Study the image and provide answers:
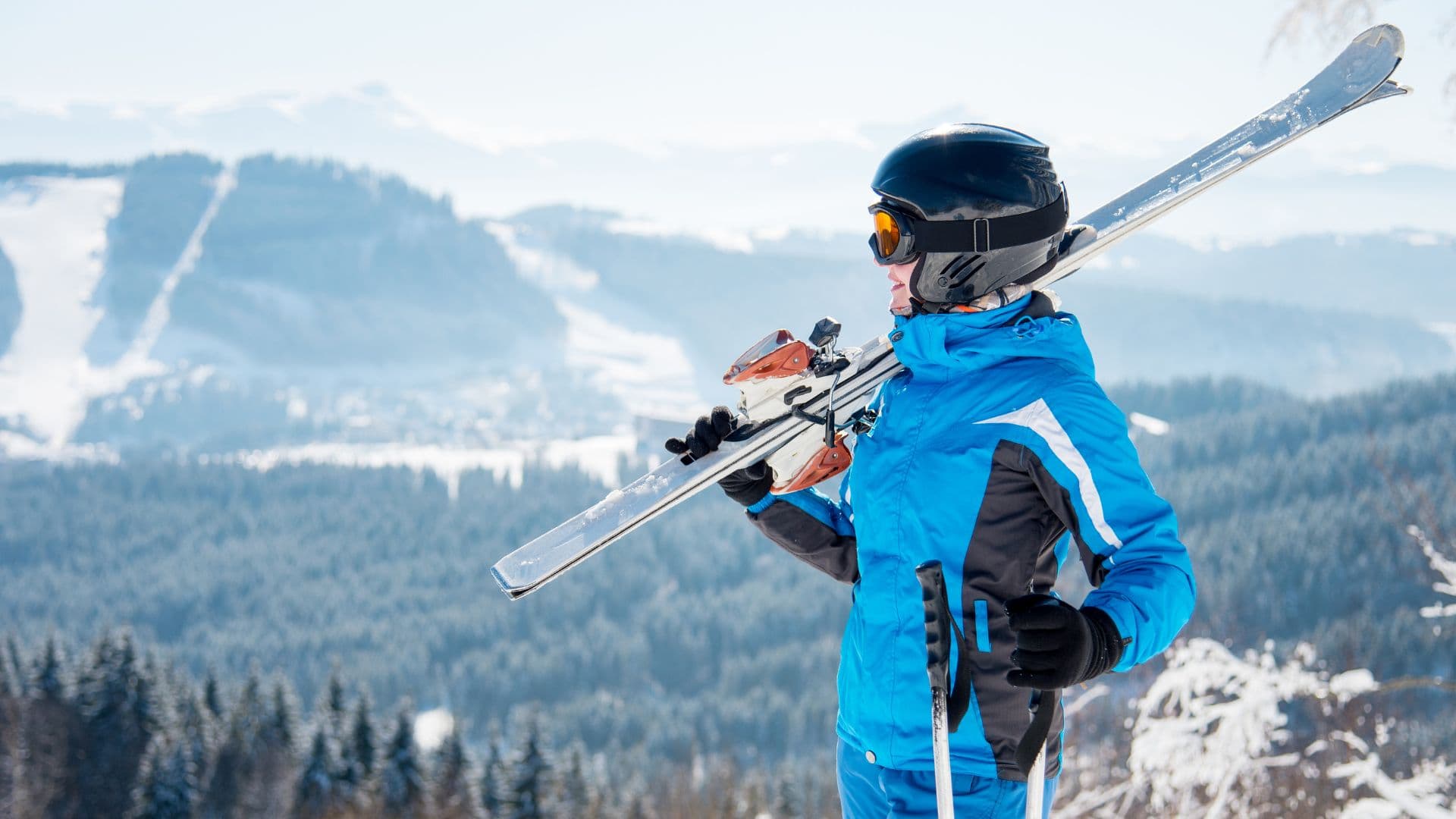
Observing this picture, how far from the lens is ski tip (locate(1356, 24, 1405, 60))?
3133 millimetres

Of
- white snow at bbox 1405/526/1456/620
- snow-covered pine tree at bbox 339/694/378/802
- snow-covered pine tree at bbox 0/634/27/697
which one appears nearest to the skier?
white snow at bbox 1405/526/1456/620

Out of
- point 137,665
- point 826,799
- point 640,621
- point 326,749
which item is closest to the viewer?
point 326,749

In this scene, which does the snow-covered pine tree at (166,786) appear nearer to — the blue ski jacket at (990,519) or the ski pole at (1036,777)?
the blue ski jacket at (990,519)

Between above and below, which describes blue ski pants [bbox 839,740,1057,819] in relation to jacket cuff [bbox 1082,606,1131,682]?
below

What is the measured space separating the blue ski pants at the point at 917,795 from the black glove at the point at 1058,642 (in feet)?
1.46

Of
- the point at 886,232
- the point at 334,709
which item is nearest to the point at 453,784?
the point at 334,709

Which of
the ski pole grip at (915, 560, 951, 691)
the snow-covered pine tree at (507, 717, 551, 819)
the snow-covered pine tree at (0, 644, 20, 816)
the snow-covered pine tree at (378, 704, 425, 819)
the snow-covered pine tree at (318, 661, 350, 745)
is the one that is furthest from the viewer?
the snow-covered pine tree at (318, 661, 350, 745)

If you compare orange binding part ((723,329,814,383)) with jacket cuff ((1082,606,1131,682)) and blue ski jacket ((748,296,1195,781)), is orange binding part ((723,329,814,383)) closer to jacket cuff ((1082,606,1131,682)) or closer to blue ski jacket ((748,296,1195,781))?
blue ski jacket ((748,296,1195,781))

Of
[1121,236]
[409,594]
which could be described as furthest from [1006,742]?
[409,594]

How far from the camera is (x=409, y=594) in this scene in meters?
152

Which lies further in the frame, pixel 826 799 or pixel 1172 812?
pixel 826 799

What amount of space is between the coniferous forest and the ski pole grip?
6.11 m

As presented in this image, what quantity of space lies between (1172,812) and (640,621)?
431ft

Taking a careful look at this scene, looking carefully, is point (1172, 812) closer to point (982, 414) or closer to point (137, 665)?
point (982, 414)
